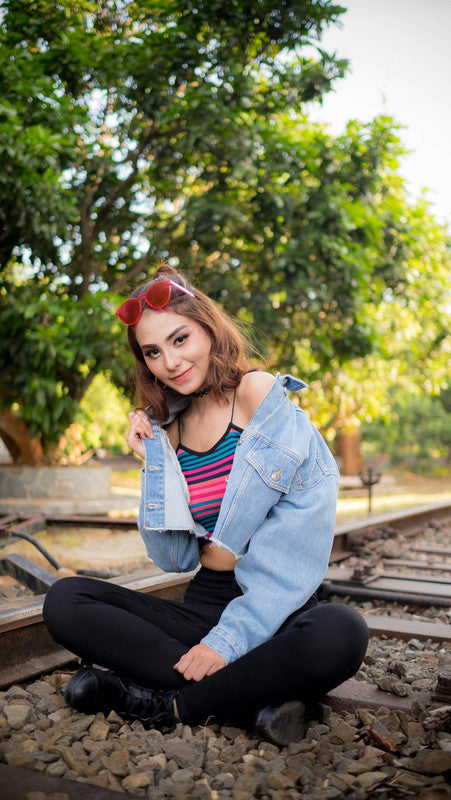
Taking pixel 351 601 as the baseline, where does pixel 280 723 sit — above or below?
above

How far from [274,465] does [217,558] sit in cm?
46

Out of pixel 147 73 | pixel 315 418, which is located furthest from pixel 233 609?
pixel 315 418

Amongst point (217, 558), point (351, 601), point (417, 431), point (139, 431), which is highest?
point (139, 431)

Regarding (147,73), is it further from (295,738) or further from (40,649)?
(295,738)

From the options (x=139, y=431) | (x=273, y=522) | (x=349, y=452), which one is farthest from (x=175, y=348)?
(x=349, y=452)

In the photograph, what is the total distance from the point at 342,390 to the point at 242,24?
6149 mm

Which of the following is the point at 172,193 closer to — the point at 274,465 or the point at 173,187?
the point at 173,187

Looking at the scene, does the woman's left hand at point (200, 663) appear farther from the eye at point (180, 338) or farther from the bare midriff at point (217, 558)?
the eye at point (180, 338)

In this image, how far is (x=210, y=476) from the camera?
236 centimetres

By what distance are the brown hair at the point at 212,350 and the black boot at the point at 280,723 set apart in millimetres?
965

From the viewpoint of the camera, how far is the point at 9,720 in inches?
80.3

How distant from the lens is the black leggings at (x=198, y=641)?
1.99 meters

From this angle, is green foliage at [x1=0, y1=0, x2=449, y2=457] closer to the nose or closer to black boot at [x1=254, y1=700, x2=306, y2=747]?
the nose

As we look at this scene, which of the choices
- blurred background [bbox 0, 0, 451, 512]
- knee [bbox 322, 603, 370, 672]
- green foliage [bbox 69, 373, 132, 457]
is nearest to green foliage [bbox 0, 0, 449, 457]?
blurred background [bbox 0, 0, 451, 512]
